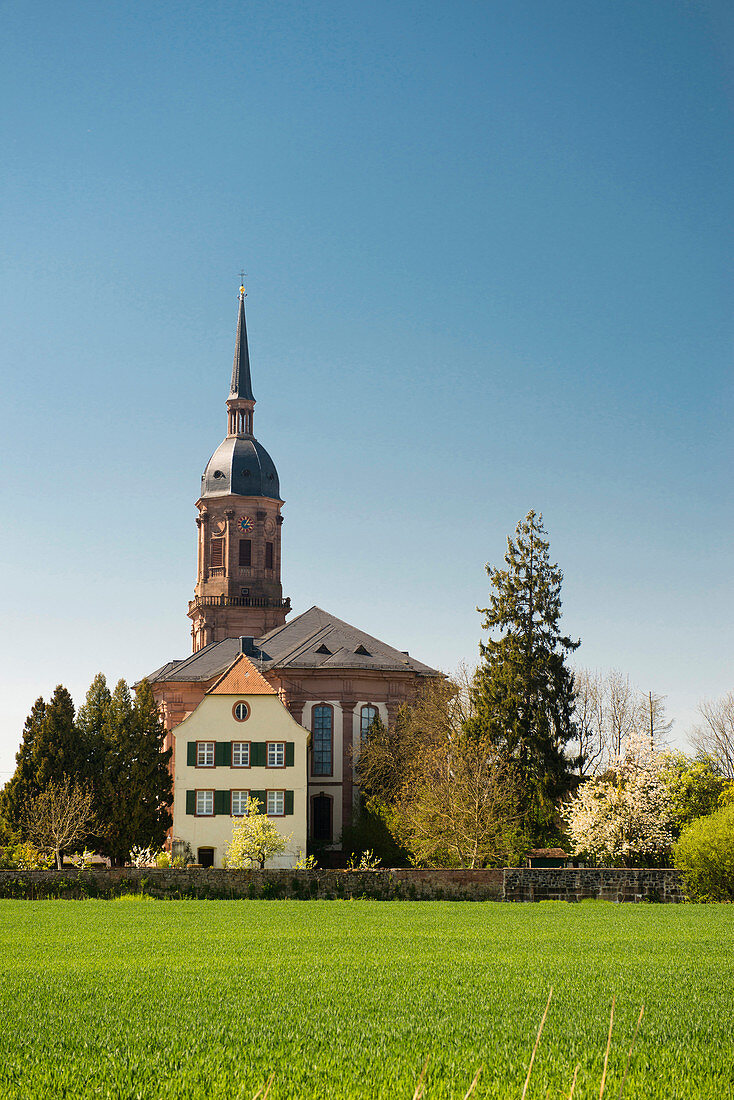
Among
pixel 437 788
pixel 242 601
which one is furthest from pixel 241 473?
pixel 437 788

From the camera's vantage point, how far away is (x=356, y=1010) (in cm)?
1340

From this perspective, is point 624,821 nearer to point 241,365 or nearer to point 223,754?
point 223,754

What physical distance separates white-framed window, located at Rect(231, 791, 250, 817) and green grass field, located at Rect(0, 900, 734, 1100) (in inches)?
1072

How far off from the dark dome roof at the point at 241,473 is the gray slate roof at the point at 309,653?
1460 centimetres

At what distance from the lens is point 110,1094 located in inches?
357

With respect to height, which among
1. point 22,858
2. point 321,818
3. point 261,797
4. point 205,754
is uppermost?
point 205,754

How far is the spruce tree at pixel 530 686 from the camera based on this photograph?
5300 centimetres

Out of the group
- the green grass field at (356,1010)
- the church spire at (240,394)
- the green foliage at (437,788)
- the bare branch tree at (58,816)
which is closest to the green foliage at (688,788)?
the green foliage at (437,788)

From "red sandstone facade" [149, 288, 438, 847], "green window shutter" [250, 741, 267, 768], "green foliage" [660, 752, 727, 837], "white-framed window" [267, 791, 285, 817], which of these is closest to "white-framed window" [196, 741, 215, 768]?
"red sandstone facade" [149, 288, 438, 847]

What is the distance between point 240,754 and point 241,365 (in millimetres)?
50250

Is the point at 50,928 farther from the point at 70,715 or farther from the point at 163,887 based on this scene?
the point at 70,715

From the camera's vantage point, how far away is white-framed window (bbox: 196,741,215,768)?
54.4 metres

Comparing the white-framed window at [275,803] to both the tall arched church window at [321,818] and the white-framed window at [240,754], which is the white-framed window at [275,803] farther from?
the tall arched church window at [321,818]

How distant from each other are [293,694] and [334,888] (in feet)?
80.7
